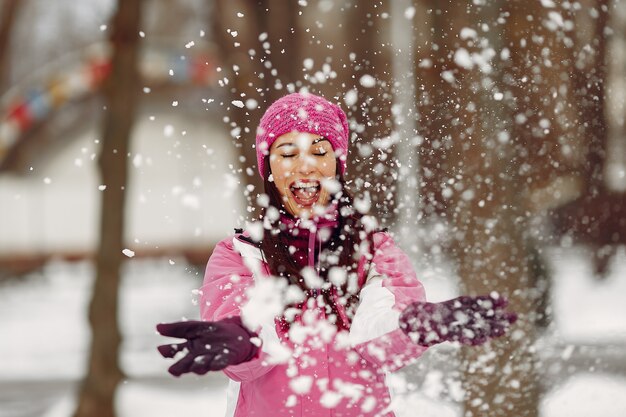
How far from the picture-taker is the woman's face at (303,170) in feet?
8.29

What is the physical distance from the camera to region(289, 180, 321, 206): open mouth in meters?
2.52

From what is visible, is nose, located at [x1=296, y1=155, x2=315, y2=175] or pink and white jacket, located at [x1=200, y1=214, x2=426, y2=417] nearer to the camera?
pink and white jacket, located at [x1=200, y1=214, x2=426, y2=417]

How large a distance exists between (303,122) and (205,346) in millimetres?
739

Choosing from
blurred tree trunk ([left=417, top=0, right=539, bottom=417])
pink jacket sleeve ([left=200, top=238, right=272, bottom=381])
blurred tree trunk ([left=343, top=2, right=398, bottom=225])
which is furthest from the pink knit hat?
blurred tree trunk ([left=417, top=0, right=539, bottom=417])

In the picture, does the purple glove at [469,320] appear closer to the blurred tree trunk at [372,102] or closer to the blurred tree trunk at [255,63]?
the blurred tree trunk at [372,102]

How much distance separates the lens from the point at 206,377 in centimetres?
868

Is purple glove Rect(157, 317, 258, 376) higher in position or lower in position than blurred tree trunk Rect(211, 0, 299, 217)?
lower

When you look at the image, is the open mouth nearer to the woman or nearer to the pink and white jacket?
the woman

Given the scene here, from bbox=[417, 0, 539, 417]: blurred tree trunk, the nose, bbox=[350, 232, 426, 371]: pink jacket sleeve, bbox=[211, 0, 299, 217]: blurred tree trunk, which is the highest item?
bbox=[211, 0, 299, 217]: blurred tree trunk

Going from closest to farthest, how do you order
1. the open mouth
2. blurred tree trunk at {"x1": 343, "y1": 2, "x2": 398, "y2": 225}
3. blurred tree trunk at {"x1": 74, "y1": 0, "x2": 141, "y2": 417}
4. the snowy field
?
the open mouth, blurred tree trunk at {"x1": 343, "y1": 2, "x2": 398, "y2": 225}, the snowy field, blurred tree trunk at {"x1": 74, "y1": 0, "x2": 141, "y2": 417}

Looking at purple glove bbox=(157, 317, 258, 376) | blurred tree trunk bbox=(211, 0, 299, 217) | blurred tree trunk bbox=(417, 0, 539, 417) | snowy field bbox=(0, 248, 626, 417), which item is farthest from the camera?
snowy field bbox=(0, 248, 626, 417)

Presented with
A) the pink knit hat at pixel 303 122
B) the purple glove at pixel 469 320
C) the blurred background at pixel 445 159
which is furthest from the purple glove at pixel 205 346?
the blurred background at pixel 445 159

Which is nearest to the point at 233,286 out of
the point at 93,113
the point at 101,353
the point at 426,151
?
the point at 426,151

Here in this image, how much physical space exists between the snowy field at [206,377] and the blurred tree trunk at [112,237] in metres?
0.63
